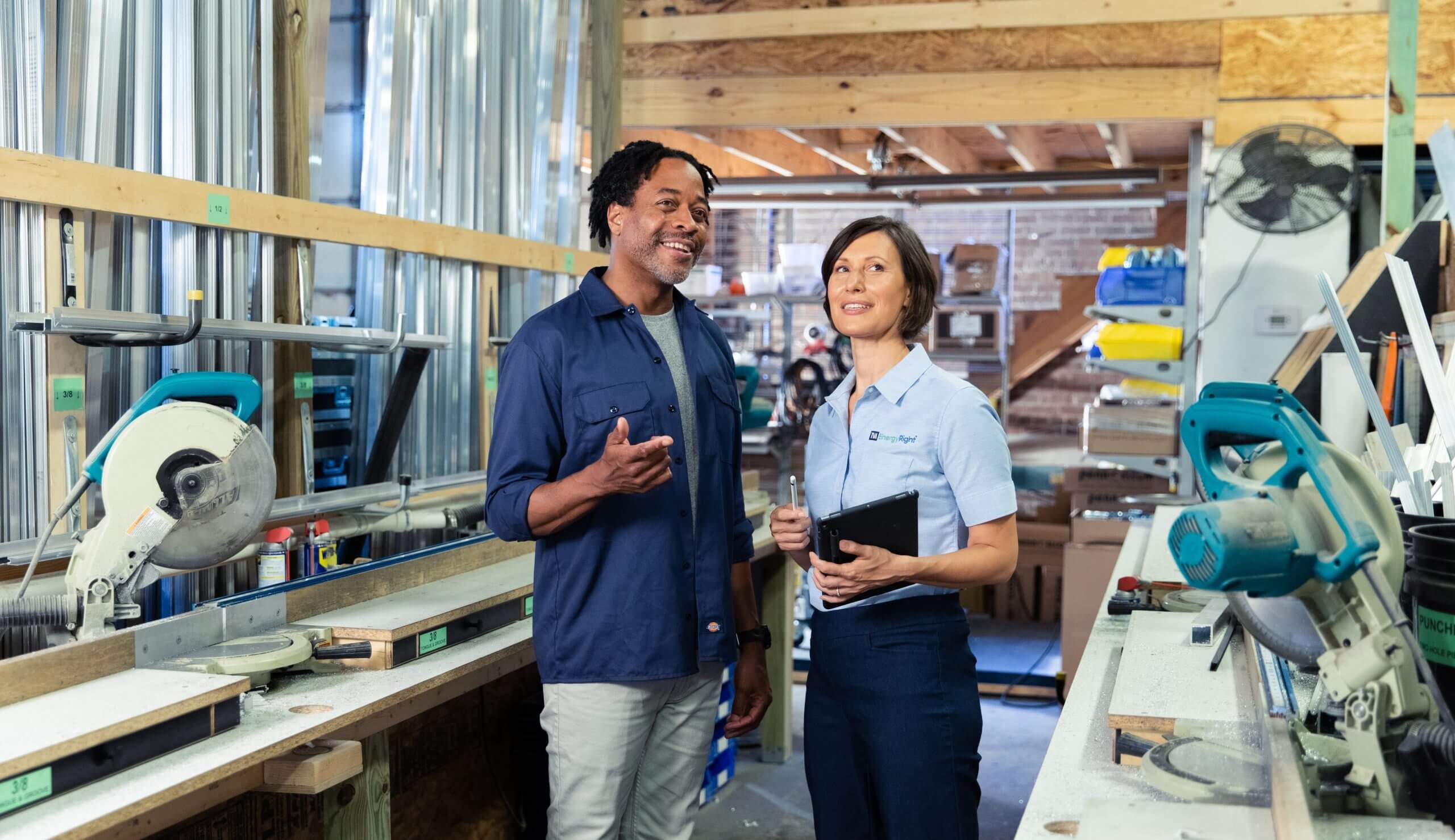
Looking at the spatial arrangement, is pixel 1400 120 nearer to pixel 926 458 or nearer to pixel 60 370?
pixel 926 458

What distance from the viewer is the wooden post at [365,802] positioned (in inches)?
83.4

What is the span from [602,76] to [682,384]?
241 centimetres

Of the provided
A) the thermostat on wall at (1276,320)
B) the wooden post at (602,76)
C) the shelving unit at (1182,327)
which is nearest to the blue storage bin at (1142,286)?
the shelving unit at (1182,327)

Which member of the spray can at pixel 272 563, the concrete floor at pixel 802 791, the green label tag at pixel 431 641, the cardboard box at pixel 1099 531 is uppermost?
the spray can at pixel 272 563

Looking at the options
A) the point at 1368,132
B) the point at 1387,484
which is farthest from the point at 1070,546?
the point at 1387,484

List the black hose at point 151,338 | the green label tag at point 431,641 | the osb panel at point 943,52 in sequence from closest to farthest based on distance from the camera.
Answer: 1. the black hose at point 151,338
2. the green label tag at point 431,641
3. the osb panel at point 943,52

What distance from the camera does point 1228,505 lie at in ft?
4.08

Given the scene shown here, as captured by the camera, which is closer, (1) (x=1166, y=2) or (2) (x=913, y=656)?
(2) (x=913, y=656)

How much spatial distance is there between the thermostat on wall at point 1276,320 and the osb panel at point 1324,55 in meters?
0.78

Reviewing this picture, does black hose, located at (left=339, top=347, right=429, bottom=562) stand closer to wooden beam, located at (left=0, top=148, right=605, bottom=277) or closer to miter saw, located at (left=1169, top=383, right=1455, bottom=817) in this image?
wooden beam, located at (left=0, top=148, right=605, bottom=277)

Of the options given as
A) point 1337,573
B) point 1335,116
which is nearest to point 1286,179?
point 1335,116

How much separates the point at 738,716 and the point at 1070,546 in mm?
2908

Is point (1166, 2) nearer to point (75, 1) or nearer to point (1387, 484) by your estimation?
point (1387, 484)

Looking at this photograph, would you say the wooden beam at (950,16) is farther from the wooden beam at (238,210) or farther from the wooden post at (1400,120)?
the wooden beam at (238,210)
